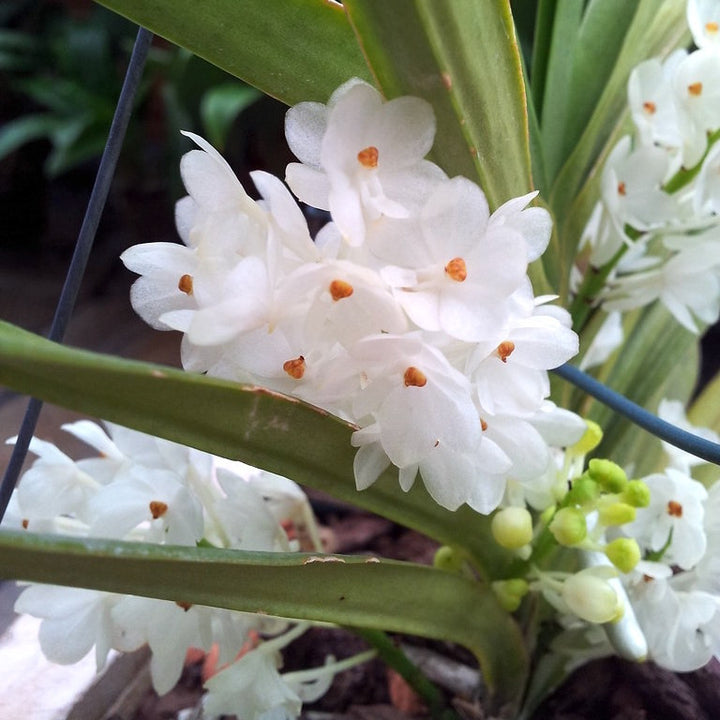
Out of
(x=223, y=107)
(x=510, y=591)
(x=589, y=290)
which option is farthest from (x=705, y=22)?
(x=223, y=107)

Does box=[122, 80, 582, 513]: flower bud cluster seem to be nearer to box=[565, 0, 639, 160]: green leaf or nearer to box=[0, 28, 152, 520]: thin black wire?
box=[0, 28, 152, 520]: thin black wire

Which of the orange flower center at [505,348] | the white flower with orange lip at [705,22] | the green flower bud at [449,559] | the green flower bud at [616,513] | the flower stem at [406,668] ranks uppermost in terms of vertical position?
the white flower with orange lip at [705,22]

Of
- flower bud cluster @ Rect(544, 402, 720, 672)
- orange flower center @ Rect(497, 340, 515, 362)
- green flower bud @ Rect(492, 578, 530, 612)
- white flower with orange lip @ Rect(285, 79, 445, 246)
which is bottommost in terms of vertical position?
green flower bud @ Rect(492, 578, 530, 612)

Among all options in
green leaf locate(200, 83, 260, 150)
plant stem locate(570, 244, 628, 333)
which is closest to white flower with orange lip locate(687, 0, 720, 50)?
plant stem locate(570, 244, 628, 333)

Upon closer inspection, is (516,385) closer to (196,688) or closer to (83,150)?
(196,688)

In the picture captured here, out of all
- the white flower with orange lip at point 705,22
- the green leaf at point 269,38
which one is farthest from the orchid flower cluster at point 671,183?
the green leaf at point 269,38

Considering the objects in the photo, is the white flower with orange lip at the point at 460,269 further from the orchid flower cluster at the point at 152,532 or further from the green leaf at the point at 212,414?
the orchid flower cluster at the point at 152,532

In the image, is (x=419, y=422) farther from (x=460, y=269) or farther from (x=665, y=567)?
(x=665, y=567)
